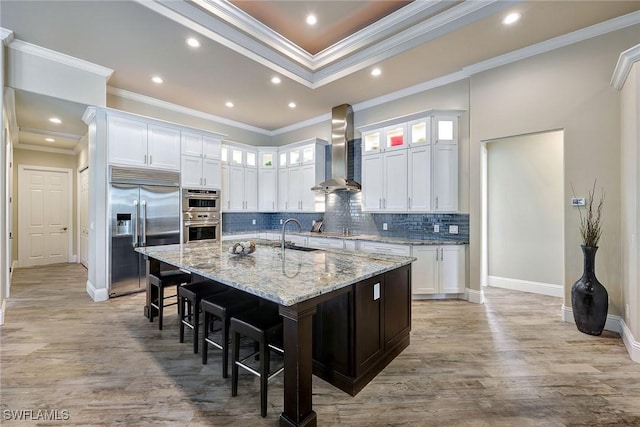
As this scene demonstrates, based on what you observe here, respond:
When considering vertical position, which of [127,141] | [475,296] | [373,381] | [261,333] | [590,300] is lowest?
[373,381]

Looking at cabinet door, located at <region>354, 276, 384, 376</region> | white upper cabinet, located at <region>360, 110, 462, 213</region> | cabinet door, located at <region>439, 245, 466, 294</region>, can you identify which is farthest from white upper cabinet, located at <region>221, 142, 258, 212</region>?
cabinet door, located at <region>354, 276, 384, 376</region>

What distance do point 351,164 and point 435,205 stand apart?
6.21 ft

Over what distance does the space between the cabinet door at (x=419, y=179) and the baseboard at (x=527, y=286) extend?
199cm

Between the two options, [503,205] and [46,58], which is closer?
[46,58]

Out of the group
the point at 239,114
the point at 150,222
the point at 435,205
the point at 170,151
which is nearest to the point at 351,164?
the point at 435,205

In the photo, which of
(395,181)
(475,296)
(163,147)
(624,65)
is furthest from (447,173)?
(163,147)

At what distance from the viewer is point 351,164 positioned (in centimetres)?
542

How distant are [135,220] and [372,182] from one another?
12.8 ft

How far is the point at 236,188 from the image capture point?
20.0ft

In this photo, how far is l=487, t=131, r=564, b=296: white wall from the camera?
4262 mm

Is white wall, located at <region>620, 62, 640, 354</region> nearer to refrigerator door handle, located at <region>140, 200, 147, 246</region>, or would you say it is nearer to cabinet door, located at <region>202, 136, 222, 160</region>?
cabinet door, located at <region>202, 136, 222, 160</region>

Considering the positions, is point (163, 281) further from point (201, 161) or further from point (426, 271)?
point (426, 271)

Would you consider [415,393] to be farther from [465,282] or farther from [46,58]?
[46,58]

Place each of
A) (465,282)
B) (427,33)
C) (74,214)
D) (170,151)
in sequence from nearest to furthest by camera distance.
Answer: (427,33), (465,282), (170,151), (74,214)
